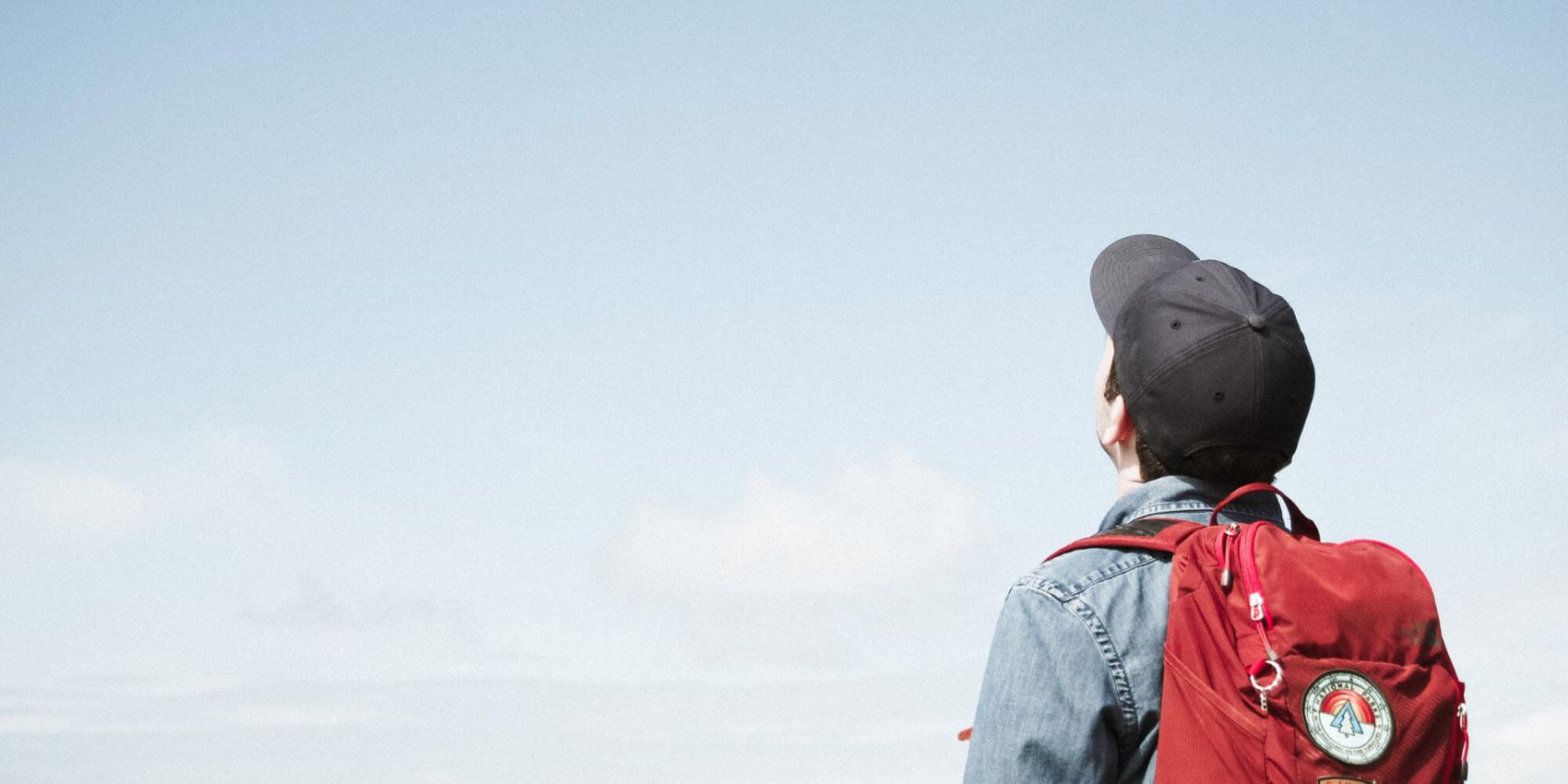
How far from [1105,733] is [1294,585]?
1.72 ft

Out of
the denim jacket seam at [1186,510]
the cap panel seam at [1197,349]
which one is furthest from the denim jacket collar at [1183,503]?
the cap panel seam at [1197,349]

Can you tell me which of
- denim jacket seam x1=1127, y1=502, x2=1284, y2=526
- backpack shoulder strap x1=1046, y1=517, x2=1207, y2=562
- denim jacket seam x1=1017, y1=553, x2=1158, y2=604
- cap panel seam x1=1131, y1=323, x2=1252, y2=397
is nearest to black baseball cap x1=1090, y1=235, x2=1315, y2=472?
cap panel seam x1=1131, y1=323, x2=1252, y2=397

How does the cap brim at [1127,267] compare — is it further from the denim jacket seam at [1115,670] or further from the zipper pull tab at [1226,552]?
the denim jacket seam at [1115,670]

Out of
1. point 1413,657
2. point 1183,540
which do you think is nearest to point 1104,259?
point 1183,540

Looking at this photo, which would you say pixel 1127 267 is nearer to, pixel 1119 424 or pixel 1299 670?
pixel 1119 424

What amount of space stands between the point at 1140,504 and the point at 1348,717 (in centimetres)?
70

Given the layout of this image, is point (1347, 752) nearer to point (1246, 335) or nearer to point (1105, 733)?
point (1105, 733)

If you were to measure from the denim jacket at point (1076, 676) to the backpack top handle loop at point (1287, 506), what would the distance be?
0.21 meters

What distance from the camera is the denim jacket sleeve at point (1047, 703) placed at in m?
3.12

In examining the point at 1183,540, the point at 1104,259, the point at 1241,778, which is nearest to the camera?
the point at 1241,778

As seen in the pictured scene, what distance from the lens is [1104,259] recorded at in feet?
14.7

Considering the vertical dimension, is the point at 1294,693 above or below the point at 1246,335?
below

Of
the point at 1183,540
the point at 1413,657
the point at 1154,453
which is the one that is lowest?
the point at 1413,657

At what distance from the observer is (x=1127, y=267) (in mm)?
4375
